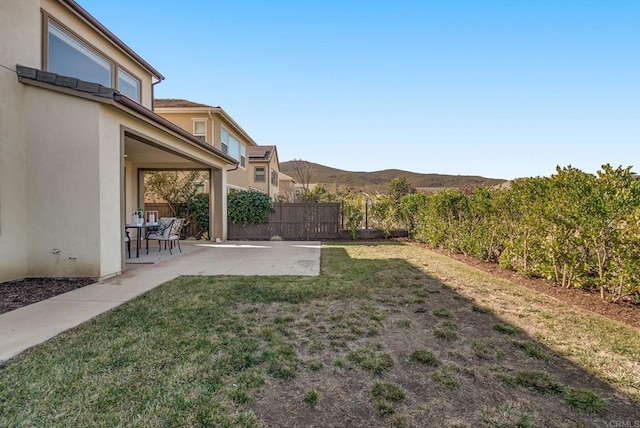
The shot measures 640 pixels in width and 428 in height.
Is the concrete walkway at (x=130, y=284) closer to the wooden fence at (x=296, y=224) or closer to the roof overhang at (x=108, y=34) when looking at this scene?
the wooden fence at (x=296, y=224)

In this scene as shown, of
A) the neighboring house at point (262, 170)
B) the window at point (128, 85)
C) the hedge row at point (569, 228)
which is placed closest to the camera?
the hedge row at point (569, 228)

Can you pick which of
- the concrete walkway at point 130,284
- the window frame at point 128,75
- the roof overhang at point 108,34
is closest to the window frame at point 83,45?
the window frame at point 128,75

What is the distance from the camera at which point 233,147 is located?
17453 mm

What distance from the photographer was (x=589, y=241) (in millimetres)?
4742

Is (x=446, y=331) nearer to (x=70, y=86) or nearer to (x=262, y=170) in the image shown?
(x=70, y=86)

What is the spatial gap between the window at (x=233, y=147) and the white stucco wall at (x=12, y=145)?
32.5ft

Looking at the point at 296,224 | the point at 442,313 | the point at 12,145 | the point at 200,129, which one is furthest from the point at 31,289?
the point at 200,129

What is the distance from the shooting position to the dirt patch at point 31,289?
177 inches

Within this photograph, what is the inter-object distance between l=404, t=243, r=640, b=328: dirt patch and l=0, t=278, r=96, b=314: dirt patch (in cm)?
780

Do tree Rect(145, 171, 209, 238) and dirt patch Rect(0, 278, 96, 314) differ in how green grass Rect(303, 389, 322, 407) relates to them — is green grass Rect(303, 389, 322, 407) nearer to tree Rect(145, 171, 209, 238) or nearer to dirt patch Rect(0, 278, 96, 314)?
dirt patch Rect(0, 278, 96, 314)

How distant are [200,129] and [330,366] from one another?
561 inches

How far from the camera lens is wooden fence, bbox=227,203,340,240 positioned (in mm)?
13695

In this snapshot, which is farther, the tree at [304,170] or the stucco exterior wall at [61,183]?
the tree at [304,170]

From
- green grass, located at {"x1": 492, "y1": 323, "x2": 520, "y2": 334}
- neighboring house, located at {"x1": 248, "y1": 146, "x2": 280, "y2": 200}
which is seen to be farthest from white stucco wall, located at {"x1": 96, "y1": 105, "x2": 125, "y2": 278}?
neighboring house, located at {"x1": 248, "y1": 146, "x2": 280, "y2": 200}
